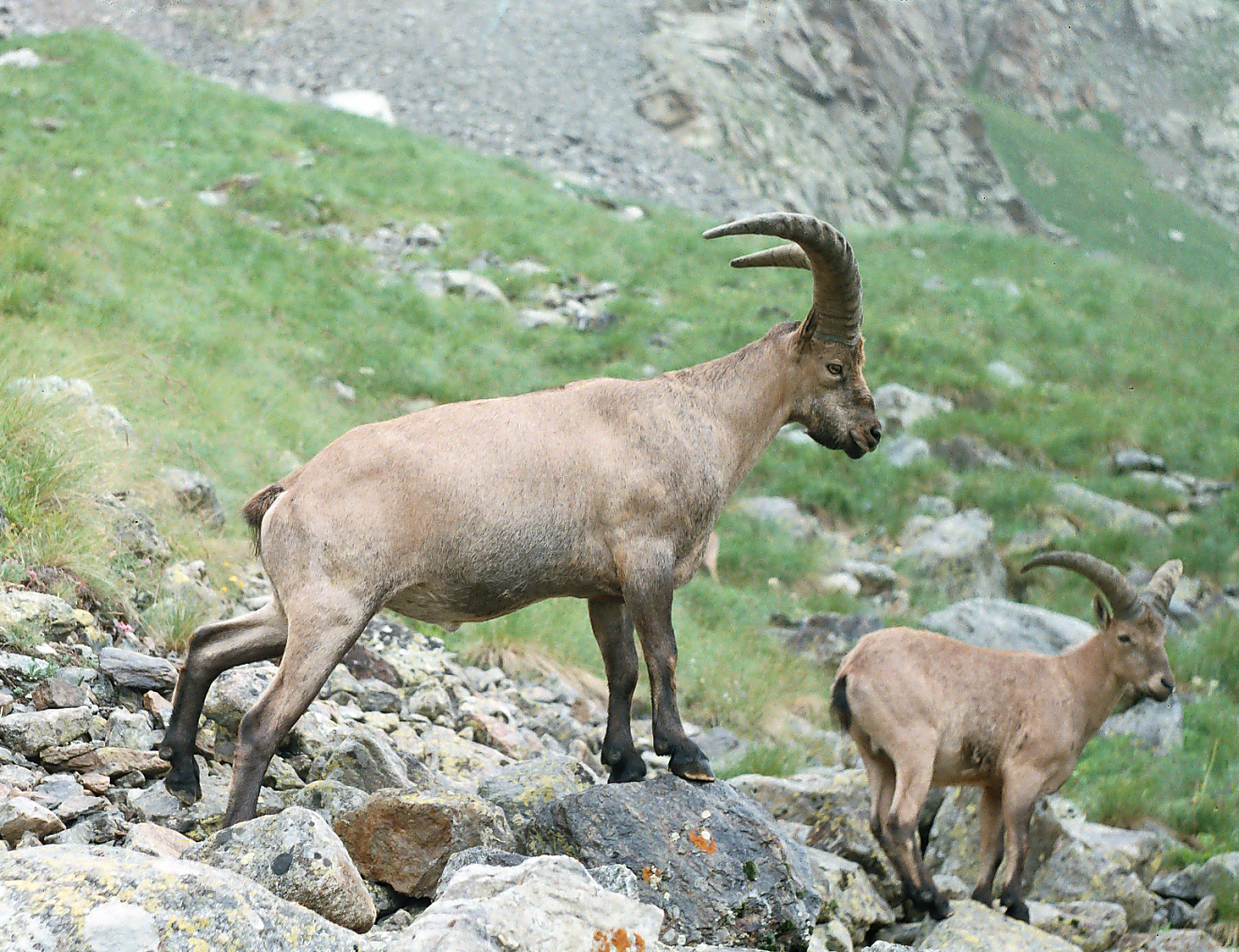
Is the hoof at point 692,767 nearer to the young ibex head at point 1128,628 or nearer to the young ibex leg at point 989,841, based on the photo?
the young ibex leg at point 989,841

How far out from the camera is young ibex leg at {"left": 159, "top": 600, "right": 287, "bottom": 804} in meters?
5.23

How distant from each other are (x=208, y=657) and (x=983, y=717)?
15.7 feet

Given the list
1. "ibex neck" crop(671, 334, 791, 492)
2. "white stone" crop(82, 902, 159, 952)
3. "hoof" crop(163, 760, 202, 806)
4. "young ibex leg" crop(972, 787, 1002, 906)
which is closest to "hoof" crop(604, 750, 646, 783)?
"ibex neck" crop(671, 334, 791, 492)

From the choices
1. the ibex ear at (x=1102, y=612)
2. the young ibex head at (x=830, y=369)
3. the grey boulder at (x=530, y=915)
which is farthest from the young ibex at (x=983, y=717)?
the grey boulder at (x=530, y=915)

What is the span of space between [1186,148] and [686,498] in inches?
1950

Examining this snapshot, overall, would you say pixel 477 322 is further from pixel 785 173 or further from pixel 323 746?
pixel 785 173

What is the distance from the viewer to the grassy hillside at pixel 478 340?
9.66 meters

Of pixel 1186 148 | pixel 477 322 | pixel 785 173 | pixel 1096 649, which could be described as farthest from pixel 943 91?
pixel 1096 649

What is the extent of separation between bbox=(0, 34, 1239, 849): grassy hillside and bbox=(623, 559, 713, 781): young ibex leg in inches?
125

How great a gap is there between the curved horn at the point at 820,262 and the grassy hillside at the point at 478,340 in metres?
4.01

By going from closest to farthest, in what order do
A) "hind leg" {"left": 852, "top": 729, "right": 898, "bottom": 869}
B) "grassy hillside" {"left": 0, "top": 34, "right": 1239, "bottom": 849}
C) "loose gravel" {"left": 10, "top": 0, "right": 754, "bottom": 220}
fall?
"hind leg" {"left": 852, "top": 729, "right": 898, "bottom": 869}
"grassy hillside" {"left": 0, "top": 34, "right": 1239, "bottom": 849}
"loose gravel" {"left": 10, "top": 0, "right": 754, "bottom": 220}

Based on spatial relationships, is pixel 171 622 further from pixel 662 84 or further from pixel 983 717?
pixel 662 84

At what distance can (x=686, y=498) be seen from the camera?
18.0ft

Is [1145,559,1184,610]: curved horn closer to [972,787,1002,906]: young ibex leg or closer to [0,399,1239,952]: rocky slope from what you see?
[0,399,1239,952]: rocky slope
